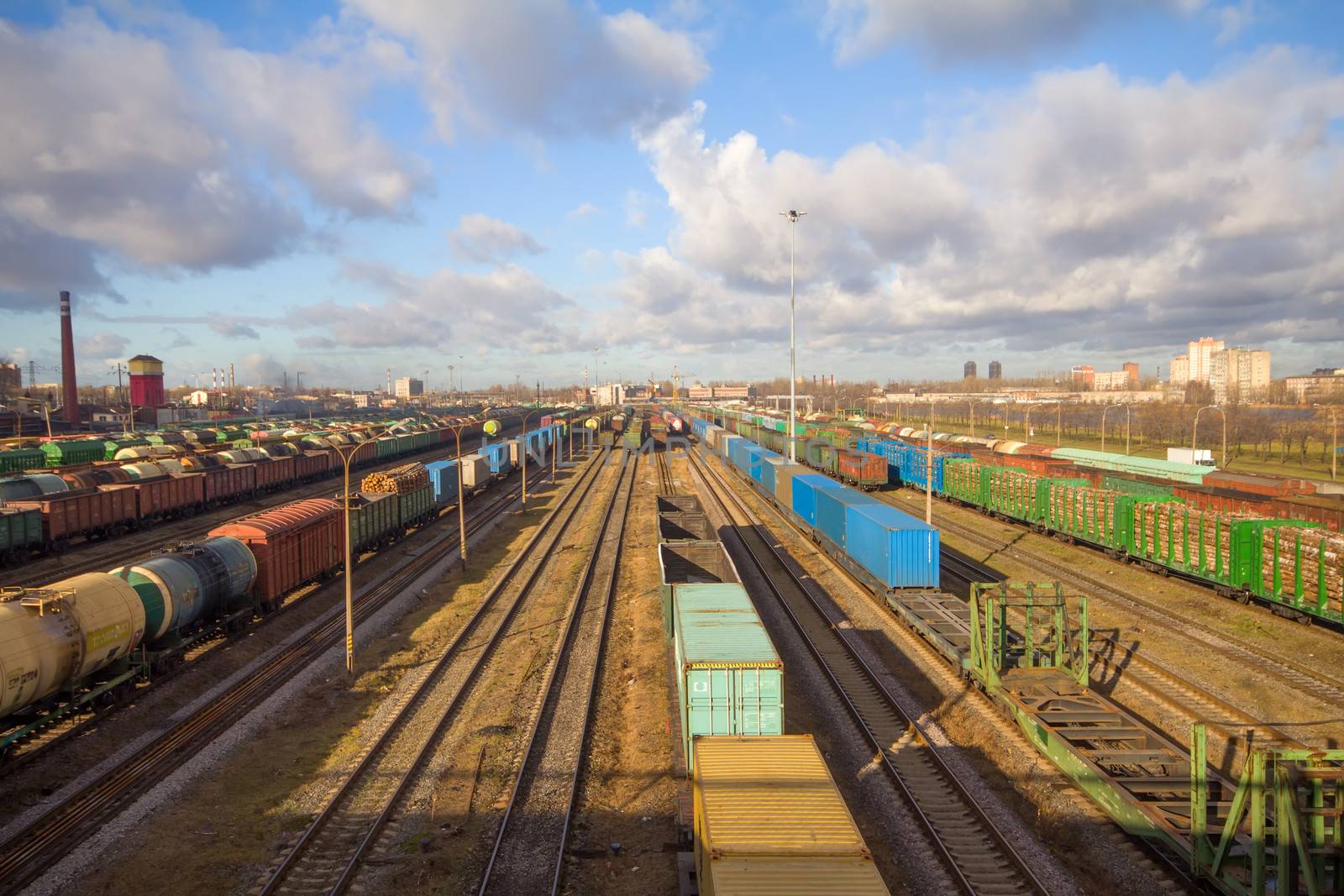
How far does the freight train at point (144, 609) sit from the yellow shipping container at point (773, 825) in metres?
14.0

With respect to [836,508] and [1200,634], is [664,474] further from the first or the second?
[1200,634]

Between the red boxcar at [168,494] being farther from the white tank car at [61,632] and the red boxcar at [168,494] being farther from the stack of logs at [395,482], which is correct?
the white tank car at [61,632]

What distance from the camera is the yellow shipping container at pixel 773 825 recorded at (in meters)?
8.53

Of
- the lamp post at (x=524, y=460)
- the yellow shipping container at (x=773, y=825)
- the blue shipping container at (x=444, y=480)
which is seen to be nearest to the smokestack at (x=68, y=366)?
the lamp post at (x=524, y=460)

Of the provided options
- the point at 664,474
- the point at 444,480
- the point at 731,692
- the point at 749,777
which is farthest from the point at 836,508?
the point at 664,474

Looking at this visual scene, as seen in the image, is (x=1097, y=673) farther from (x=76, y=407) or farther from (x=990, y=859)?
(x=76, y=407)

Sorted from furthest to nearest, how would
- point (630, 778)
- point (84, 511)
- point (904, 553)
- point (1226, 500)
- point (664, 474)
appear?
point (664, 474) → point (84, 511) → point (1226, 500) → point (904, 553) → point (630, 778)

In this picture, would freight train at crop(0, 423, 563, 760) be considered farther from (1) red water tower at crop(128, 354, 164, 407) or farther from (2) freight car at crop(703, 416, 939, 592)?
(1) red water tower at crop(128, 354, 164, 407)

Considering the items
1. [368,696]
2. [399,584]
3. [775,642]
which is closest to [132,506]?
[399,584]

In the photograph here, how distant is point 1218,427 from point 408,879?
3653 inches

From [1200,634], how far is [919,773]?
565 inches

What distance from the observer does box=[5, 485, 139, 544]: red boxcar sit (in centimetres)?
3509

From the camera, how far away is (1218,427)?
3169 inches

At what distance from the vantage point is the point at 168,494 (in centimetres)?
4400
